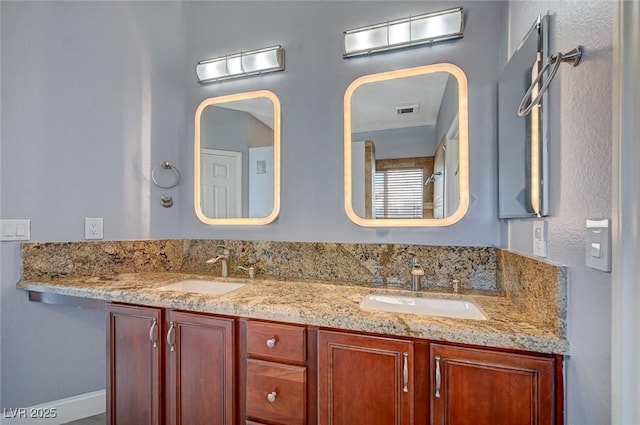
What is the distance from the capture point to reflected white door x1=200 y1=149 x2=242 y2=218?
2002 millimetres

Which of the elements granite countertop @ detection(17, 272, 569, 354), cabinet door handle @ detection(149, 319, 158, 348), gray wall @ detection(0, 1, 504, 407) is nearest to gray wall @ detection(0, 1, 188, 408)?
gray wall @ detection(0, 1, 504, 407)

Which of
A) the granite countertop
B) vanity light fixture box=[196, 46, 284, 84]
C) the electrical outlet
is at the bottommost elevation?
the granite countertop

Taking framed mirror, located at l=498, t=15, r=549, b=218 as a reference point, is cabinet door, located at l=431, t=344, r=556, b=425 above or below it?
below

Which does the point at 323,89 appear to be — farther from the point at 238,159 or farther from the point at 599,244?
the point at 599,244

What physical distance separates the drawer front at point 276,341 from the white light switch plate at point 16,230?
1350 mm

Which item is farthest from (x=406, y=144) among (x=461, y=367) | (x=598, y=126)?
(x=461, y=367)

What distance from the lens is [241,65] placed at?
1.96 metres

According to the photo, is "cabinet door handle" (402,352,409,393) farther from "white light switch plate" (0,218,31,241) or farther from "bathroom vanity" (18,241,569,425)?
"white light switch plate" (0,218,31,241)

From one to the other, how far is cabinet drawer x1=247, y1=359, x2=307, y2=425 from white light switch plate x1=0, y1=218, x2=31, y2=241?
4.57 feet

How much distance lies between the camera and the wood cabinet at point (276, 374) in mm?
1189

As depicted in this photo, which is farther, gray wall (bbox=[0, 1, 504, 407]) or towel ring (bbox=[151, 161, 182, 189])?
towel ring (bbox=[151, 161, 182, 189])

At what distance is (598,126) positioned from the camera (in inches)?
29.1

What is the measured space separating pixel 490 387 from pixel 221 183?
1.74 metres

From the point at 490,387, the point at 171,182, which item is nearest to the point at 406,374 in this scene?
the point at 490,387
